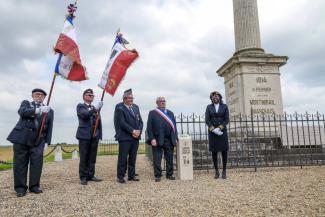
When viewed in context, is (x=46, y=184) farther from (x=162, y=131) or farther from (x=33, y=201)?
(x=162, y=131)

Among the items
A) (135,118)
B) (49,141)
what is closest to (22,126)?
(49,141)

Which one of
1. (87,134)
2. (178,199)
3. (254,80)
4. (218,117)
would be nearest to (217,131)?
(218,117)

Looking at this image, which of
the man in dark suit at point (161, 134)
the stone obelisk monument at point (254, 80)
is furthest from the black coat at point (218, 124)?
the stone obelisk monument at point (254, 80)

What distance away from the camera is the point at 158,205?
4.54 m

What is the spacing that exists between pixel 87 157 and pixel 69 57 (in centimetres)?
216

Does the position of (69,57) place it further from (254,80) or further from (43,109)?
(254,80)

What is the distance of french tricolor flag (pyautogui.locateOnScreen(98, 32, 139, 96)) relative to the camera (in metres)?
6.70

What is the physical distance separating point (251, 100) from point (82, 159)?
24.5 feet

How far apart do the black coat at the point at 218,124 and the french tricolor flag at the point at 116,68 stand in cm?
222

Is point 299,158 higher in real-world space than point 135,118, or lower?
lower

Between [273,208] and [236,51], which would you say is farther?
[236,51]

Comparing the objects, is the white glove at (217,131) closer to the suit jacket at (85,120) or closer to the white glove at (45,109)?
the suit jacket at (85,120)

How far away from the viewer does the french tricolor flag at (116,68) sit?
22.0ft

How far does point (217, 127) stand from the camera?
24.2 feet
